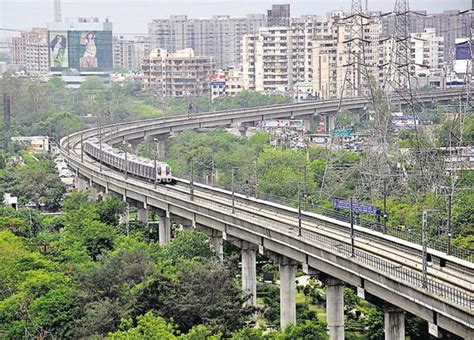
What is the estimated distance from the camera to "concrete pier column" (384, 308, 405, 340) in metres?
29.8

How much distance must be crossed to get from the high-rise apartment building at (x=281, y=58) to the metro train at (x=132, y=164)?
6344 centimetres

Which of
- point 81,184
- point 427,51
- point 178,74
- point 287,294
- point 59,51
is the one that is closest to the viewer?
point 287,294

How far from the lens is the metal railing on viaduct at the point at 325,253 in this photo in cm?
2734

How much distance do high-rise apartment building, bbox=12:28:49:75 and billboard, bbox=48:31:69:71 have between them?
433 cm

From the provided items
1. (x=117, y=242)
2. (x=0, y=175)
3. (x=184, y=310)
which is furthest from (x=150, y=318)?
(x=0, y=175)

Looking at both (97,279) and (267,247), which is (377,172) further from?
(97,279)

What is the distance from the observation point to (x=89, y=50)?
188 m

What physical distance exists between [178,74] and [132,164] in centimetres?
8363

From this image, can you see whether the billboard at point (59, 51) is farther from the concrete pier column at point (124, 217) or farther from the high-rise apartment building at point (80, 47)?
the concrete pier column at point (124, 217)

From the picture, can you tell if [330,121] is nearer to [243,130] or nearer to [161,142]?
[243,130]

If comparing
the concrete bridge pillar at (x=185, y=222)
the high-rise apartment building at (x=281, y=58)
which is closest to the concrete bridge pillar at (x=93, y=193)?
the concrete bridge pillar at (x=185, y=222)

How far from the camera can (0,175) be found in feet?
233

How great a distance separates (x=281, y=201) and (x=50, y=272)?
16.0 m

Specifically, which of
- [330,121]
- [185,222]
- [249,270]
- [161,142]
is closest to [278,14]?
[330,121]
